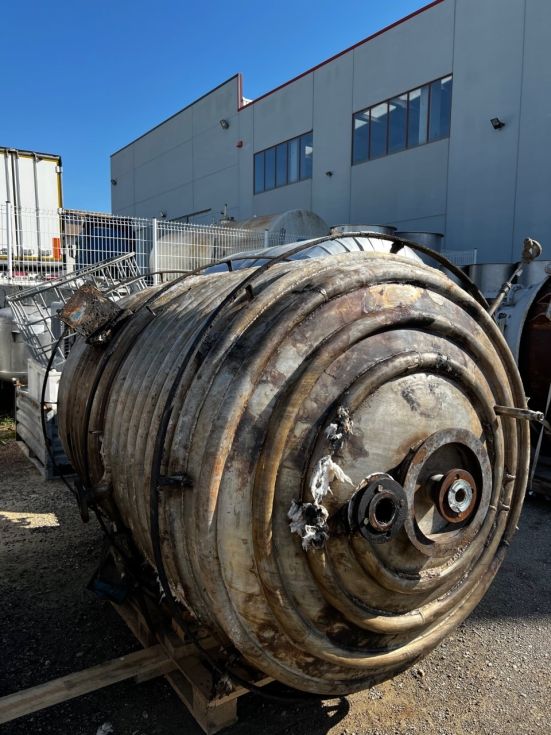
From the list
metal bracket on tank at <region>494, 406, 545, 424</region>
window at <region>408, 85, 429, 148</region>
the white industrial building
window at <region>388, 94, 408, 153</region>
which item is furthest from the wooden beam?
window at <region>388, 94, 408, 153</region>

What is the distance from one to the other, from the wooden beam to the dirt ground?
0.21 meters

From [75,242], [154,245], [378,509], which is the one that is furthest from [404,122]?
[378,509]

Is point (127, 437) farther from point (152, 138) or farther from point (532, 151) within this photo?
point (152, 138)

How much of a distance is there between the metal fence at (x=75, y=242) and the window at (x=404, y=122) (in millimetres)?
7455

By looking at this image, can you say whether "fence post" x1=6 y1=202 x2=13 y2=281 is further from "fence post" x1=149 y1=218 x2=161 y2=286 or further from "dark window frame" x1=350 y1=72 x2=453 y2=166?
"dark window frame" x1=350 y1=72 x2=453 y2=166

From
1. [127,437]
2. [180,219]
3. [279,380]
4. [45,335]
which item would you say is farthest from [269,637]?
[180,219]

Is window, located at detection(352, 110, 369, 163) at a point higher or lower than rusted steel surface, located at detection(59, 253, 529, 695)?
higher

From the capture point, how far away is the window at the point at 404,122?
1495cm

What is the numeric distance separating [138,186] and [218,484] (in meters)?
29.8

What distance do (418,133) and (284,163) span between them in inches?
244

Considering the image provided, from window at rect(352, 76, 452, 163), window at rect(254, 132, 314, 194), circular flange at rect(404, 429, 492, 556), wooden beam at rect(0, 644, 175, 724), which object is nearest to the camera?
circular flange at rect(404, 429, 492, 556)

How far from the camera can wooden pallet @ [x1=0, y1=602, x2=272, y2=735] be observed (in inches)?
91.7

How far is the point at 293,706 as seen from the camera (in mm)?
2676

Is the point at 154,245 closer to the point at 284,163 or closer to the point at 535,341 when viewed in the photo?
the point at 535,341
